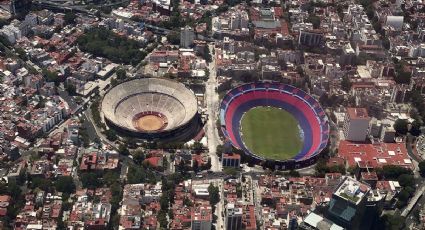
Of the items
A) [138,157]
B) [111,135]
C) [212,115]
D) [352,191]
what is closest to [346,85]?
[212,115]

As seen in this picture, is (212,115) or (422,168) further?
(212,115)

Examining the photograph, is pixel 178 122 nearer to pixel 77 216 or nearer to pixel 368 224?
pixel 77 216

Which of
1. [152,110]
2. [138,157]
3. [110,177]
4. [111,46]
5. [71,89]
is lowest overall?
[110,177]

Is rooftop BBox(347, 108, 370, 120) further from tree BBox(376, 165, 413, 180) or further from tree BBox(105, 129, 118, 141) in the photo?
tree BBox(105, 129, 118, 141)

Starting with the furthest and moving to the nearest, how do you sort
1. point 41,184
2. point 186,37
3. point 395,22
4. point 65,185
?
point 395,22 < point 186,37 < point 41,184 < point 65,185

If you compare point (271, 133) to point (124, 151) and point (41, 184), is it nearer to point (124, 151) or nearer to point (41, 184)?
point (124, 151)

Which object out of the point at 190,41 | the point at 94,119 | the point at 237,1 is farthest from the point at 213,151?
the point at 237,1

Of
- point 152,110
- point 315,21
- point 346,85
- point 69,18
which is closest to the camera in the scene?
point 152,110
